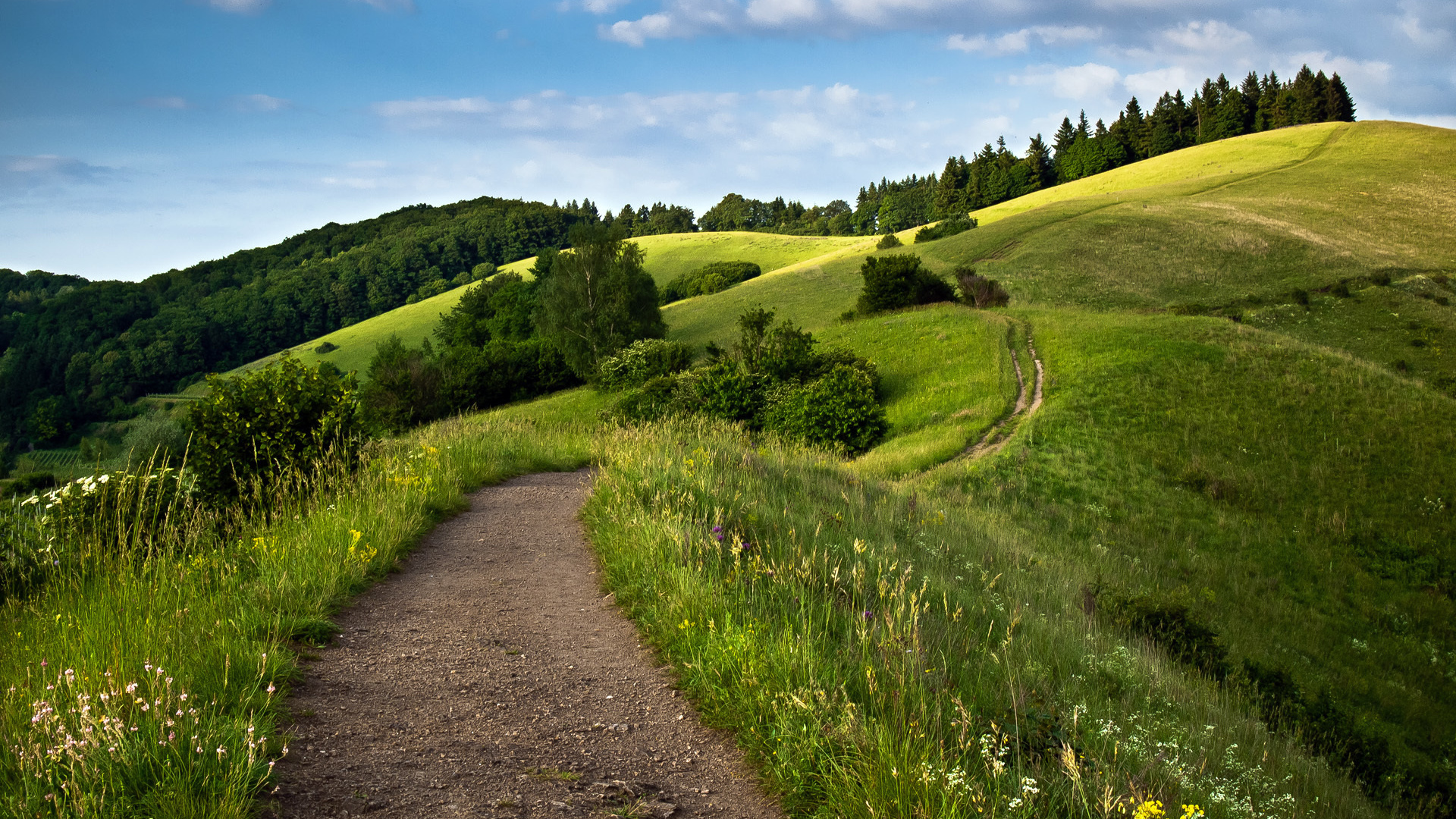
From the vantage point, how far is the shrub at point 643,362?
40.8 meters

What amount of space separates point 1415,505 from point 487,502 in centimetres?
2215

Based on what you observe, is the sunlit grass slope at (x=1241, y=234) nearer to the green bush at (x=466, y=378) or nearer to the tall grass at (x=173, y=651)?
the green bush at (x=466, y=378)

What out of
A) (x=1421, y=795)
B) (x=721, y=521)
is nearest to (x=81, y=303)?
(x=721, y=521)

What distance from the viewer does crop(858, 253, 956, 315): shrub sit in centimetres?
4188

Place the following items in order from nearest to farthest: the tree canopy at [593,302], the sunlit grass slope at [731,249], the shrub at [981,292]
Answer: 1. the shrub at [981,292]
2. the tree canopy at [593,302]
3. the sunlit grass slope at [731,249]

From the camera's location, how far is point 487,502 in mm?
10469

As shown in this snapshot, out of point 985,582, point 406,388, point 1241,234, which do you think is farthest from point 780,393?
point 1241,234

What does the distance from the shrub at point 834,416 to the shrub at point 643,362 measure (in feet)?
56.2

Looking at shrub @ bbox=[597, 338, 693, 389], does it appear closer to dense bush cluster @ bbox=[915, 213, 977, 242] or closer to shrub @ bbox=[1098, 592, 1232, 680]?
shrub @ bbox=[1098, 592, 1232, 680]

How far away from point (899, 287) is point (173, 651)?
134ft

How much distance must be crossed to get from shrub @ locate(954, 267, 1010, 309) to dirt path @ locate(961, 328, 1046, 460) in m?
9.34

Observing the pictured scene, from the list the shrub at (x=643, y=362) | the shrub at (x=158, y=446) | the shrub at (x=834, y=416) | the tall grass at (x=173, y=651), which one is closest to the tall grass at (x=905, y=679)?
the tall grass at (x=173, y=651)

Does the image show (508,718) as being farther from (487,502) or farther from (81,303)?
(81,303)

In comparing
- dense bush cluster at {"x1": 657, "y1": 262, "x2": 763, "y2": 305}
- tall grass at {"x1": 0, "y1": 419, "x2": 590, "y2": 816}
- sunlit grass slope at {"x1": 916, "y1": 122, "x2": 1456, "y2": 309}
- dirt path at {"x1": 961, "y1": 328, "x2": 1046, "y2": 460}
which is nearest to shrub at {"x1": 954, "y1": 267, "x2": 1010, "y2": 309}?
sunlit grass slope at {"x1": 916, "y1": 122, "x2": 1456, "y2": 309}
